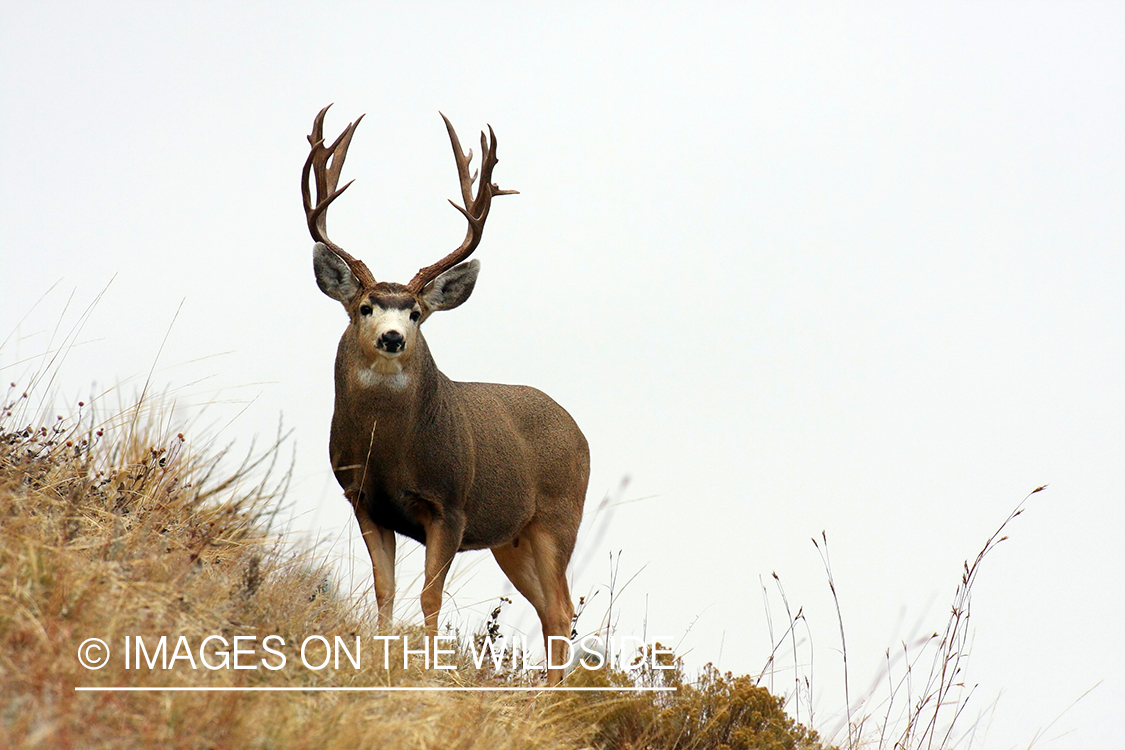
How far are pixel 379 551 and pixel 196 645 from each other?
8.52ft

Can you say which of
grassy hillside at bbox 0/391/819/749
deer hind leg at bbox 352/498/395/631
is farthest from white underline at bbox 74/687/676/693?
deer hind leg at bbox 352/498/395/631

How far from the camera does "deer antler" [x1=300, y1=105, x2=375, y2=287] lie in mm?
8266

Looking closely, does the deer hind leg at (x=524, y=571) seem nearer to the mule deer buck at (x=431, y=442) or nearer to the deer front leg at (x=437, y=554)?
the mule deer buck at (x=431, y=442)

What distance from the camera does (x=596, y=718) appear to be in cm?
708

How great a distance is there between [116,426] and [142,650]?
12.3 feet

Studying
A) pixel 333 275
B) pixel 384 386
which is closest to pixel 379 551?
pixel 384 386

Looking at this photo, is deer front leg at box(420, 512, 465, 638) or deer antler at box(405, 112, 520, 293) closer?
deer front leg at box(420, 512, 465, 638)

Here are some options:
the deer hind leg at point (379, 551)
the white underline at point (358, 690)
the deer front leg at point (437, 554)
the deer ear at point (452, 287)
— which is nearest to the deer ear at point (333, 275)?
the deer ear at point (452, 287)

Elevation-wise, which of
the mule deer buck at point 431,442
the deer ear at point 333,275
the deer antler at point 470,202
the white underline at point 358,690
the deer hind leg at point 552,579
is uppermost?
the deer antler at point 470,202

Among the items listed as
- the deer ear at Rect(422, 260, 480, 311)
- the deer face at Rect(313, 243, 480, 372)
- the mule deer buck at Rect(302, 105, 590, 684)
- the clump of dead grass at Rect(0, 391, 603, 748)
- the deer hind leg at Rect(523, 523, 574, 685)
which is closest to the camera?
the clump of dead grass at Rect(0, 391, 603, 748)

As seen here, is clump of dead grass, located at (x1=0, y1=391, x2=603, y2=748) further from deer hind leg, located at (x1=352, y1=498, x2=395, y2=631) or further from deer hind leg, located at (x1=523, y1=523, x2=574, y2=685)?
deer hind leg, located at (x1=523, y1=523, x2=574, y2=685)

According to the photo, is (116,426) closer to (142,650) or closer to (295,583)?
(295,583)

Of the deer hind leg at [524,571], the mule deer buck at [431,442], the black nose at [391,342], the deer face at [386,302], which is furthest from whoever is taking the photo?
the deer hind leg at [524,571]

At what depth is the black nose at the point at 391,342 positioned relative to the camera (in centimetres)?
759
